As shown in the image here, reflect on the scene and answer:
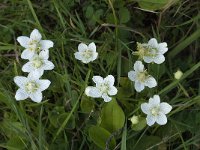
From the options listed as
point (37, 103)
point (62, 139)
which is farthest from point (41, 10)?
point (62, 139)

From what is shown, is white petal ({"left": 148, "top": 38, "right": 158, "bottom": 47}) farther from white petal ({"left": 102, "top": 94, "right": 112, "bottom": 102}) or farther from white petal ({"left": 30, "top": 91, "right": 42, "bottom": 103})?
white petal ({"left": 30, "top": 91, "right": 42, "bottom": 103})

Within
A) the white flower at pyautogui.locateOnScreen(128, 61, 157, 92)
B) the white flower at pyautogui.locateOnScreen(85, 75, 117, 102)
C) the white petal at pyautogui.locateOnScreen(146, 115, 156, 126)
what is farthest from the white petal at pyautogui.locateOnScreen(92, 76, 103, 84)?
the white petal at pyautogui.locateOnScreen(146, 115, 156, 126)

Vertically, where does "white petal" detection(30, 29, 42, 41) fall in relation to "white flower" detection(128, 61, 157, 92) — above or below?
above

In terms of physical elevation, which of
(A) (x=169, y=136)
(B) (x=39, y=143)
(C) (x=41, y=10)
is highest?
(C) (x=41, y=10)

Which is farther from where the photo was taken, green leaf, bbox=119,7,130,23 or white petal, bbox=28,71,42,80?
green leaf, bbox=119,7,130,23

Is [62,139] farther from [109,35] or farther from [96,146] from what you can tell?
[109,35]

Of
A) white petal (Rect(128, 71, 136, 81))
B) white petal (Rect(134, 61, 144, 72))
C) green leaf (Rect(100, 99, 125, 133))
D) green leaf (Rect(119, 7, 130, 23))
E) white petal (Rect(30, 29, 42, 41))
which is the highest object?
green leaf (Rect(119, 7, 130, 23))
